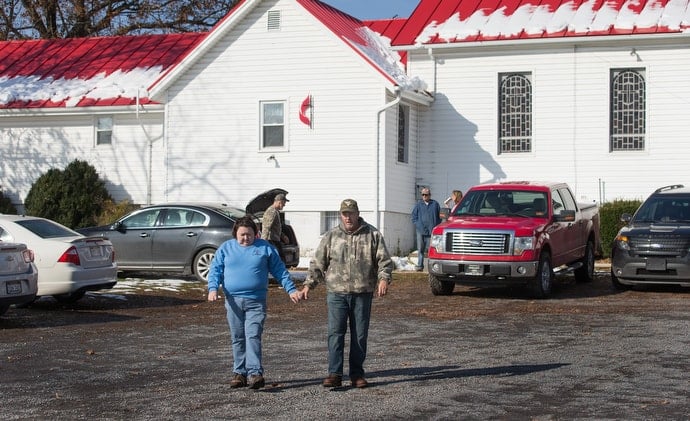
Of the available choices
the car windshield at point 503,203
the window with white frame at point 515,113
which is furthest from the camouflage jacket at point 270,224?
the window with white frame at point 515,113

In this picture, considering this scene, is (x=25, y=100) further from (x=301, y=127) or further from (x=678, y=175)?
(x=678, y=175)

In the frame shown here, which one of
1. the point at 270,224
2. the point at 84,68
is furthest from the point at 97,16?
the point at 270,224

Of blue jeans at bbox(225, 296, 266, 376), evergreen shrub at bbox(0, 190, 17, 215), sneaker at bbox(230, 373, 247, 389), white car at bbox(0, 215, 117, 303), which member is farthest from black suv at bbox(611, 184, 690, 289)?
evergreen shrub at bbox(0, 190, 17, 215)

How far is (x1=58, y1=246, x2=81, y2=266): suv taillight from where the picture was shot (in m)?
17.0

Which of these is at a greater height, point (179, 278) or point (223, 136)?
point (223, 136)

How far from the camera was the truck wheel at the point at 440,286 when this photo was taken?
1917cm

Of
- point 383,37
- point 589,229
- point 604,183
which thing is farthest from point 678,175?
point 383,37

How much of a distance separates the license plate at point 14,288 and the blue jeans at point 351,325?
6.18 meters

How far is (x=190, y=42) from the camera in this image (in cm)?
3381

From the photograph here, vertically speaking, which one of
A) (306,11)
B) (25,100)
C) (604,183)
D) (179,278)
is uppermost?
(306,11)

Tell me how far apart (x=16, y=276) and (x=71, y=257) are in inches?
80.8

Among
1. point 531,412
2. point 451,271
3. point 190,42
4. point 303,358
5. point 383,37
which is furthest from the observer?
point 190,42

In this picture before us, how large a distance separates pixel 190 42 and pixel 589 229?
636 inches

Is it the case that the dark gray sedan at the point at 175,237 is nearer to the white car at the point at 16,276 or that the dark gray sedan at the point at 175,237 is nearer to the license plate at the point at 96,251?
the license plate at the point at 96,251
